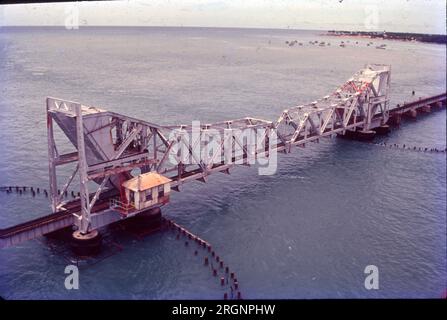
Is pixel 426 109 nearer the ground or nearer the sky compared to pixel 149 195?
nearer the sky

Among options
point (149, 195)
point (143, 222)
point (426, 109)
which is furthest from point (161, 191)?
point (426, 109)

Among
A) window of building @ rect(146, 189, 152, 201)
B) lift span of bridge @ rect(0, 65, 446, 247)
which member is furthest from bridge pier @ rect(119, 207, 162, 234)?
window of building @ rect(146, 189, 152, 201)

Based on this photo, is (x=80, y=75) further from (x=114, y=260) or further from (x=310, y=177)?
(x=114, y=260)

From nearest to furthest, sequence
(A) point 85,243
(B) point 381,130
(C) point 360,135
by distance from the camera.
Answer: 1. (A) point 85,243
2. (C) point 360,135
3. (B) point 381,130

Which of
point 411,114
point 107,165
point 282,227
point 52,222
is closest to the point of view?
point 52,222

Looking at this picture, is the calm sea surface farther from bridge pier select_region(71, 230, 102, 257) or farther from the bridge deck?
the bridge deck

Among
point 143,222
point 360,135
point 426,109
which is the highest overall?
point 426,109

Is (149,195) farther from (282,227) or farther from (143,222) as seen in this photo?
(282,227)

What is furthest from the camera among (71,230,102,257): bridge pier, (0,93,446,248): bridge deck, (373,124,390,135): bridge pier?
(373,124,390,135): bridge pier

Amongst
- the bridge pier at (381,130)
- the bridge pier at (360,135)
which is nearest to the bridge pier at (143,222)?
the bridge pier at (360,135)

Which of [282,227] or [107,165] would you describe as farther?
[282,227]

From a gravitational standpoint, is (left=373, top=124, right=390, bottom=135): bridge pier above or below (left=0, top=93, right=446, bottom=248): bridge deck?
above
